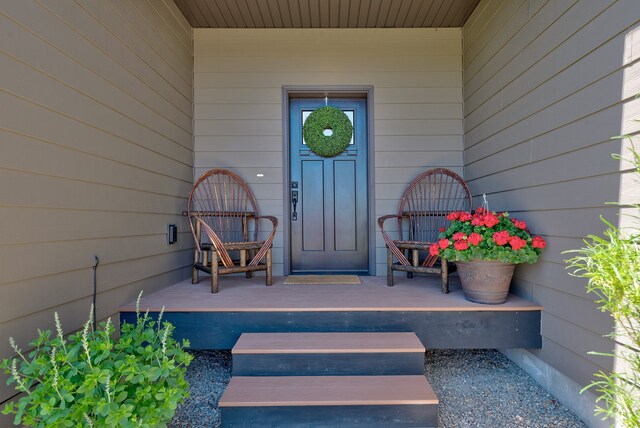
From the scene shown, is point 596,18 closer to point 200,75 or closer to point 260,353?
point 260,353

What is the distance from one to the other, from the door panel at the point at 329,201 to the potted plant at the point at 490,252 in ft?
4.62

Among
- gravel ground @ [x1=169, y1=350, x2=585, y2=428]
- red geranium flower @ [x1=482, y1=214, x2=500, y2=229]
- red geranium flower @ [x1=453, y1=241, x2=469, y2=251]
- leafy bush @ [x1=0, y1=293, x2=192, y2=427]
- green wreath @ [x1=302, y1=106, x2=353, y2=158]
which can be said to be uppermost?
green wreath @ [x1=302, y1=106, x2=353, y2=158]

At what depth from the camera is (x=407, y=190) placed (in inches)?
127

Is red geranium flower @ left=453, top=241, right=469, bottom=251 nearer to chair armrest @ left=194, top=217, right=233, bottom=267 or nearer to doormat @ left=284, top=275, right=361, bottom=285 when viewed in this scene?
doormat @ left=284, top=275, right=361, bottom=285

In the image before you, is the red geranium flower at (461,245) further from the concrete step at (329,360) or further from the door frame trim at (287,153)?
the door frame trim at (287,153)

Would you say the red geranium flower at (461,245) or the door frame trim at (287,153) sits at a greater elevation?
the door frame trim at (287,153)

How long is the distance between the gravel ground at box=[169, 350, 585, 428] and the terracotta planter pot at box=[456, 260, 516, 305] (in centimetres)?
56

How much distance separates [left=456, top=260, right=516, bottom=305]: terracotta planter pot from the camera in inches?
81.7

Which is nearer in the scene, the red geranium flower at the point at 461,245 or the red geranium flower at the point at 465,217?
the red geranium flower at the point at 461,245

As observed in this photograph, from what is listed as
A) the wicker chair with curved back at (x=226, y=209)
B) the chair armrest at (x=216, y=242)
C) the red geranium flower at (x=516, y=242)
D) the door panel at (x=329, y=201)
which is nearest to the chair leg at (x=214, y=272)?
the chair armrest at (x=216, y=242)

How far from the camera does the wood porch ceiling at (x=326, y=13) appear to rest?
9.78ft

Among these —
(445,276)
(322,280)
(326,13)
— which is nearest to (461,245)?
(445,276)

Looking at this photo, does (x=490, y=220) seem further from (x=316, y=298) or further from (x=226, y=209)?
(x=226, y=209)

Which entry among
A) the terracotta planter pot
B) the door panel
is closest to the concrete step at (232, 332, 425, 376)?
the terracotta planter pot
